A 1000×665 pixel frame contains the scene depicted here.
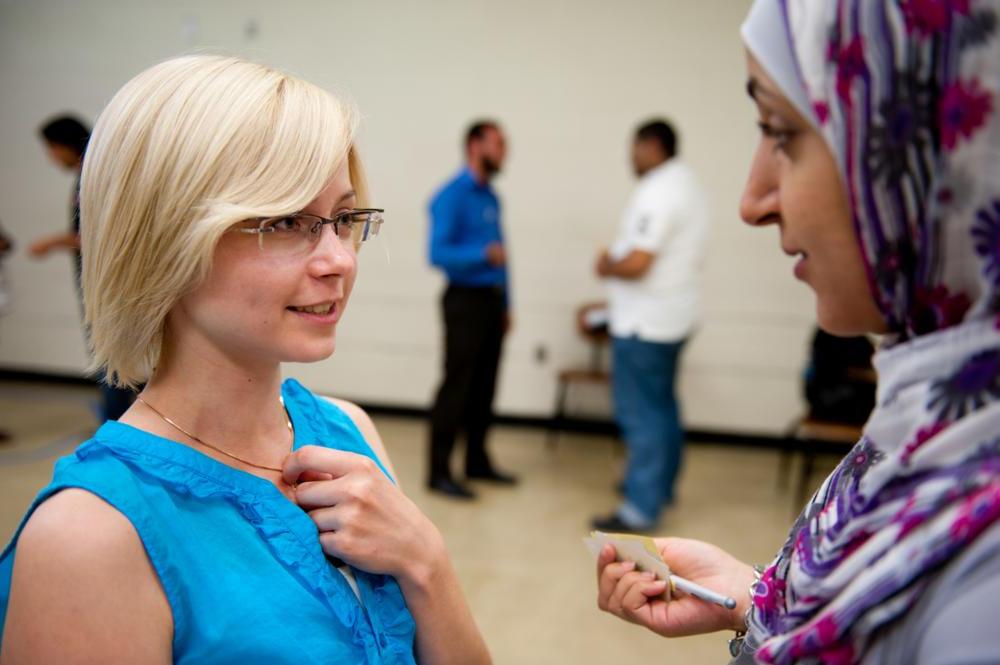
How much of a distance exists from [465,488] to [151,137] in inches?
128

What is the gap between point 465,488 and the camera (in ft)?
12.9

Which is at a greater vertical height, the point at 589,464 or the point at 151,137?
the point at 151,137

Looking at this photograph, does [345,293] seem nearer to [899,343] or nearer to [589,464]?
[899,343]

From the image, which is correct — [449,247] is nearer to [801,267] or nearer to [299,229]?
[299,229]

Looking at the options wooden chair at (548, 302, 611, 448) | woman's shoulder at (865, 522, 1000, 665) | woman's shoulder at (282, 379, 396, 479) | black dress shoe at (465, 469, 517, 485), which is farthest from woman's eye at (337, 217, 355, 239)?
wooden chair at (548, 302, 611, 448)

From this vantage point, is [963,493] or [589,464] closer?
[963,493]

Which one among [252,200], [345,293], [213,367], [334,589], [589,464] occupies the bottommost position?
[589,464]

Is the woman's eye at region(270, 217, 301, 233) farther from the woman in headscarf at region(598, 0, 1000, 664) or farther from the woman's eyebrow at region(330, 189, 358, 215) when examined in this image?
the woman in headscarf at region(598, 0, 1000, 664)

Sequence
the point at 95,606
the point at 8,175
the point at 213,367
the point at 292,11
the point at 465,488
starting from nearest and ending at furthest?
the point at 95,606
the point at 213,367
the point at 465,488
the point at 292,11
the point at 8,175

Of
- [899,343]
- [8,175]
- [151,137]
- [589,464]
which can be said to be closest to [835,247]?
[899,343]

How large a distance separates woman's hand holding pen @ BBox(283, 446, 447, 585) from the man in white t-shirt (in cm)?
259

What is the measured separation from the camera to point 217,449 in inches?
38.4

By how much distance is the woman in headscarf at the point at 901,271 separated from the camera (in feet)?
1.72

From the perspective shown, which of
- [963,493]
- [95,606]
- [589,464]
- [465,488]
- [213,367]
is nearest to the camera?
[963,493]
